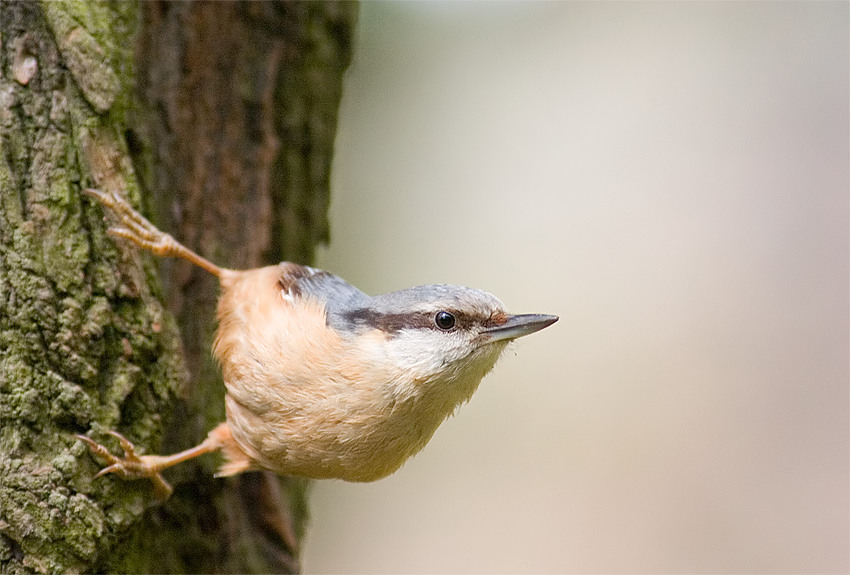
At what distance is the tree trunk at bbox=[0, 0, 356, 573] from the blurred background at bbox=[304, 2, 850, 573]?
2536mm

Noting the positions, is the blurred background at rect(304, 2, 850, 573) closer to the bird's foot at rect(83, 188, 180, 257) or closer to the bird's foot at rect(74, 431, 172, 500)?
the bird's foot at rect(83, 188, 180, 257)

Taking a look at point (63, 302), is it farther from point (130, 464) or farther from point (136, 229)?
point (130, 464)

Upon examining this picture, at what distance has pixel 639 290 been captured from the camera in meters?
5.85

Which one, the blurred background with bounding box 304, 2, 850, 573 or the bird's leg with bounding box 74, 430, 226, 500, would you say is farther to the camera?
the blurred background with bounding box 304, 2, 850, 573

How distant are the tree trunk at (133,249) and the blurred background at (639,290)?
2.54 meters

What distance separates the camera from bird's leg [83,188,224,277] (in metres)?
2.24

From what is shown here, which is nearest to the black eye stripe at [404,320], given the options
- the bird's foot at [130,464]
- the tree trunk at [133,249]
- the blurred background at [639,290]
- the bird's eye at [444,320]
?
the bird's eye at [444,320]

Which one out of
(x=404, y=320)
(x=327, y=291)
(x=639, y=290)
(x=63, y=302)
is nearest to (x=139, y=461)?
(x=63, y=302)

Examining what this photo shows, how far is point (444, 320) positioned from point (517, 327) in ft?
0.71

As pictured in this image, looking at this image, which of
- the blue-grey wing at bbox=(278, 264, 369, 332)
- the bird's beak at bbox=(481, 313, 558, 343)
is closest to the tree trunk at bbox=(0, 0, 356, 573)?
the blue-grey wing at bbox=(278, 264, 369, 332)

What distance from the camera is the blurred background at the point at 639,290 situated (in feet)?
17.5

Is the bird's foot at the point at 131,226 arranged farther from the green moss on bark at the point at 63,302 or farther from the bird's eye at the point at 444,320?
the bird's eye at the point at 444,320

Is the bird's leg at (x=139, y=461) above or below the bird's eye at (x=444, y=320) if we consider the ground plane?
below

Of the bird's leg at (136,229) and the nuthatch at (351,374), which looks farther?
the bird's leg at (136,229)
